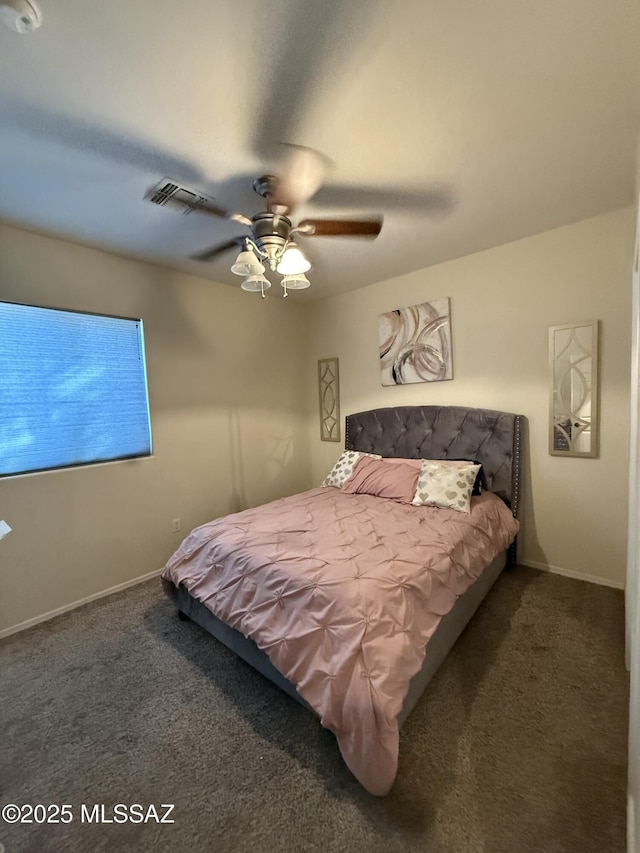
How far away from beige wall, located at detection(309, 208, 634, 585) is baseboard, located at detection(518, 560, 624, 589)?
0.02 meters

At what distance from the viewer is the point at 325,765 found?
1.36 m

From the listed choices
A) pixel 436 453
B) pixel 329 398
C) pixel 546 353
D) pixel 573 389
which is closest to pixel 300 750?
pixel 436 453

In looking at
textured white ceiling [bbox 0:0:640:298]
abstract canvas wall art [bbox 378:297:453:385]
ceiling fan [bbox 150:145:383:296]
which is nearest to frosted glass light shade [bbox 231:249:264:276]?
ceiling fan [bbox 150:145:383:296]

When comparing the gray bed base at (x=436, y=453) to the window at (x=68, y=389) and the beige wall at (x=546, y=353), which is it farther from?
the window at (x=68, y=389)

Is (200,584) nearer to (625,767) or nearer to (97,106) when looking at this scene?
(625,767)

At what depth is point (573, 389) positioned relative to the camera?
2.54 metres

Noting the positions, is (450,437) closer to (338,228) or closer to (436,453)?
(436,453)

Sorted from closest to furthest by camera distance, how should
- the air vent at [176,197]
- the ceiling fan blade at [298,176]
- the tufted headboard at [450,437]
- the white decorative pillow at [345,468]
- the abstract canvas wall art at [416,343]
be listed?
the ceiling fan blade at [298,176] < the air vent at [176,197] < the tufted headboard at [450,437] < the abstract canvas wall art at [416,343] < the white decorative pillow at [345,468]

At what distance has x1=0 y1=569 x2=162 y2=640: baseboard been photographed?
2281 mm

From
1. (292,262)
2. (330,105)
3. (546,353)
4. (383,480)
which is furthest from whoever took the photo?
(383,480)

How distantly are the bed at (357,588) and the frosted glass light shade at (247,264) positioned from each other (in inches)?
59.5

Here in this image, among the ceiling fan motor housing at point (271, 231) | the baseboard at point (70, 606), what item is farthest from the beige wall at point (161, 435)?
the ceiling fan motor housing at point (271, 231)

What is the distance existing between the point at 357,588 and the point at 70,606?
232 cm

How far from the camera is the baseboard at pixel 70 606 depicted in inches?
89.8
